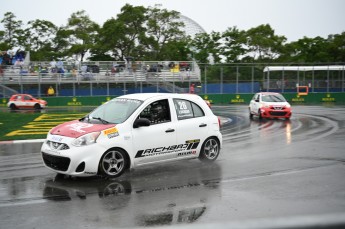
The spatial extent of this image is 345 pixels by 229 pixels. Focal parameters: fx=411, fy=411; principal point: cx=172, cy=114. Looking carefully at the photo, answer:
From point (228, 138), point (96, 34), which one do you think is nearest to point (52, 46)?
point (96, 34)

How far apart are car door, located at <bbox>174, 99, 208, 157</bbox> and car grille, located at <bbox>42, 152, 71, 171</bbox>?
2518 millimetres

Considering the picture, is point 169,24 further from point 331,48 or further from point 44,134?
point 44,134

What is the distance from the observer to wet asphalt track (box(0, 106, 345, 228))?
556 cm

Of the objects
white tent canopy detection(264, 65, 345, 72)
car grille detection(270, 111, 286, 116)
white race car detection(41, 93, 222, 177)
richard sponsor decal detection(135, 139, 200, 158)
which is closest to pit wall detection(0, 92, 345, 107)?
white tent canopy detection(264, 65, 345, 72)

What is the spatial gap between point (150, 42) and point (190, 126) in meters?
51.3

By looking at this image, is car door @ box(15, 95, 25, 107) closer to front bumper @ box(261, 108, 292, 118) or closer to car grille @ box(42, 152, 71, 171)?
front bumper @ box(261, 108, 292, 118)

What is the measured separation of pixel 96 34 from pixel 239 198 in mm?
59362

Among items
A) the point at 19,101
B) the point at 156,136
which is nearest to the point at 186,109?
the point at 156,136

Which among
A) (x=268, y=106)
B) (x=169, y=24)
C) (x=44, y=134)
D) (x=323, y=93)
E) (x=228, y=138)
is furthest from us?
(x=169, y=24)

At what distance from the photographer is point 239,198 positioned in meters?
6.57

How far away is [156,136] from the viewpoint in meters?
8.59

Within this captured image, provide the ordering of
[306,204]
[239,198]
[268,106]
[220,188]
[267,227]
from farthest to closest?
[268,106]
[220,188]
[239,198]
[306,204]
[267,227]

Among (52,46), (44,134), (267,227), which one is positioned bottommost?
(44,134)

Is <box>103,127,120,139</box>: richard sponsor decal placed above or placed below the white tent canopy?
below
